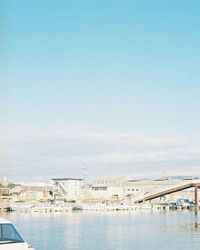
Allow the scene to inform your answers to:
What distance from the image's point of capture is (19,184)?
294 ft

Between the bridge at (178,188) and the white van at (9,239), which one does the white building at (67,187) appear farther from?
the white van at (9,239)

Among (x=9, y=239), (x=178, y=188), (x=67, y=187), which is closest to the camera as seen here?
(x=9, y=239)

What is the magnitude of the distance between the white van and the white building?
234 feet

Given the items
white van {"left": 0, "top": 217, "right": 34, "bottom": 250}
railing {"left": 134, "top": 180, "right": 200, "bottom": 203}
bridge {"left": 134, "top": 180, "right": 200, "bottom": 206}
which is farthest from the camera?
railing {"left": 134, "top": 180, "right": 200, "bottom": 203}

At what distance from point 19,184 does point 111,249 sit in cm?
7485

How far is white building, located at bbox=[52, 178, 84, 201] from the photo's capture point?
254 feet

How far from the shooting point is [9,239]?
18.6 feet

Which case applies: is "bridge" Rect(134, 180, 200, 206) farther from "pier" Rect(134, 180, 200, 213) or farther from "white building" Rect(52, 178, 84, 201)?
"white building" Rect(52, 178, 84, 201)

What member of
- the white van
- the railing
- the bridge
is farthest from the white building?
the white van

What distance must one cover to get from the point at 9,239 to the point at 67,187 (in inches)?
2849

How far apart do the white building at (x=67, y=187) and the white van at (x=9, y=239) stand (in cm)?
7121

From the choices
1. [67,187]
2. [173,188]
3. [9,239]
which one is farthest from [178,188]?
[9,239]

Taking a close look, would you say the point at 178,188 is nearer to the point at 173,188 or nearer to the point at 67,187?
the point at 173,188

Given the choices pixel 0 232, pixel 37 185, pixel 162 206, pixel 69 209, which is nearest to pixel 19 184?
pixel 37 185
